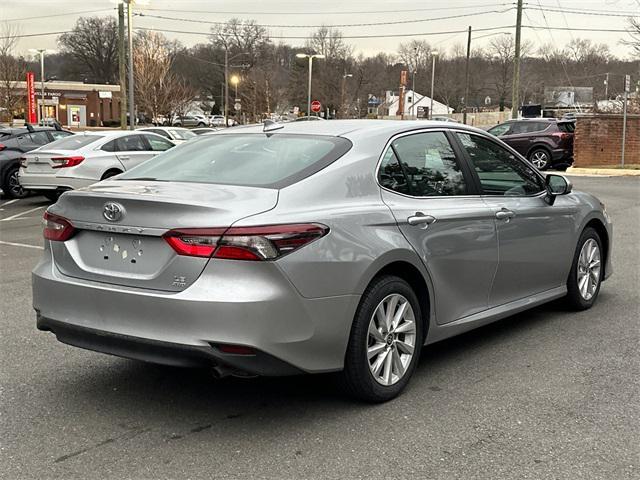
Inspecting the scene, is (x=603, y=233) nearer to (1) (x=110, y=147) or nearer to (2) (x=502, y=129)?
(1) (x=110, y=147)

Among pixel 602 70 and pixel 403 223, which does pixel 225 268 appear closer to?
pixel 403 223

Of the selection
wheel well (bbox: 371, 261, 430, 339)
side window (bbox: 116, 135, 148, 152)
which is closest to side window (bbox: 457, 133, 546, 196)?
wheel well (bbox: 371, 261, 430, 339)

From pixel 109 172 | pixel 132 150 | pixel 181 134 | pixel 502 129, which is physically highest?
pixel 502 129

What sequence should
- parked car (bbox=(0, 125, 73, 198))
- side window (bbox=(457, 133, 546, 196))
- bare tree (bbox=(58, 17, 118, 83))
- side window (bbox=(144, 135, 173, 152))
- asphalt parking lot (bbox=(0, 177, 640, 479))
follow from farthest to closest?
bare tree (bbox=(58, 17, 118, 83)) < parked car (bbox=(0, 125, 73, 198)) < side window (bbox=(144, 135, 173, 152)) < side window (bbox=(457, 133, 546, 196)) < asphalt parking lot (bbox=(0, 177, 640, 479))

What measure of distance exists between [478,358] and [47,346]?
9.90 feet

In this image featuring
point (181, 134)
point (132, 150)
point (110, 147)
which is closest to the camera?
point (110, 147)

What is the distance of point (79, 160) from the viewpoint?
14422 millimetres

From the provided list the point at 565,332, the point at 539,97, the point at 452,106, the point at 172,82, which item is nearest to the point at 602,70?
the point at 539,97

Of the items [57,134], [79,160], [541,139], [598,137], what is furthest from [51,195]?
[598,137]

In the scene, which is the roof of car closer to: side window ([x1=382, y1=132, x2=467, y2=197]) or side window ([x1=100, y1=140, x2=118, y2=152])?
side window ([x1=382, y1=132, x2=467, y2=197])

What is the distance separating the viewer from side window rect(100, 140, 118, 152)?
1491 centimetres

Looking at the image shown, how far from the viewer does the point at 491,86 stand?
103562 millimetres

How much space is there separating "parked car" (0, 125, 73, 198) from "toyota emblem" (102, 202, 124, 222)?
1288 centimetres

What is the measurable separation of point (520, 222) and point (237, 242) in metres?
2.52
